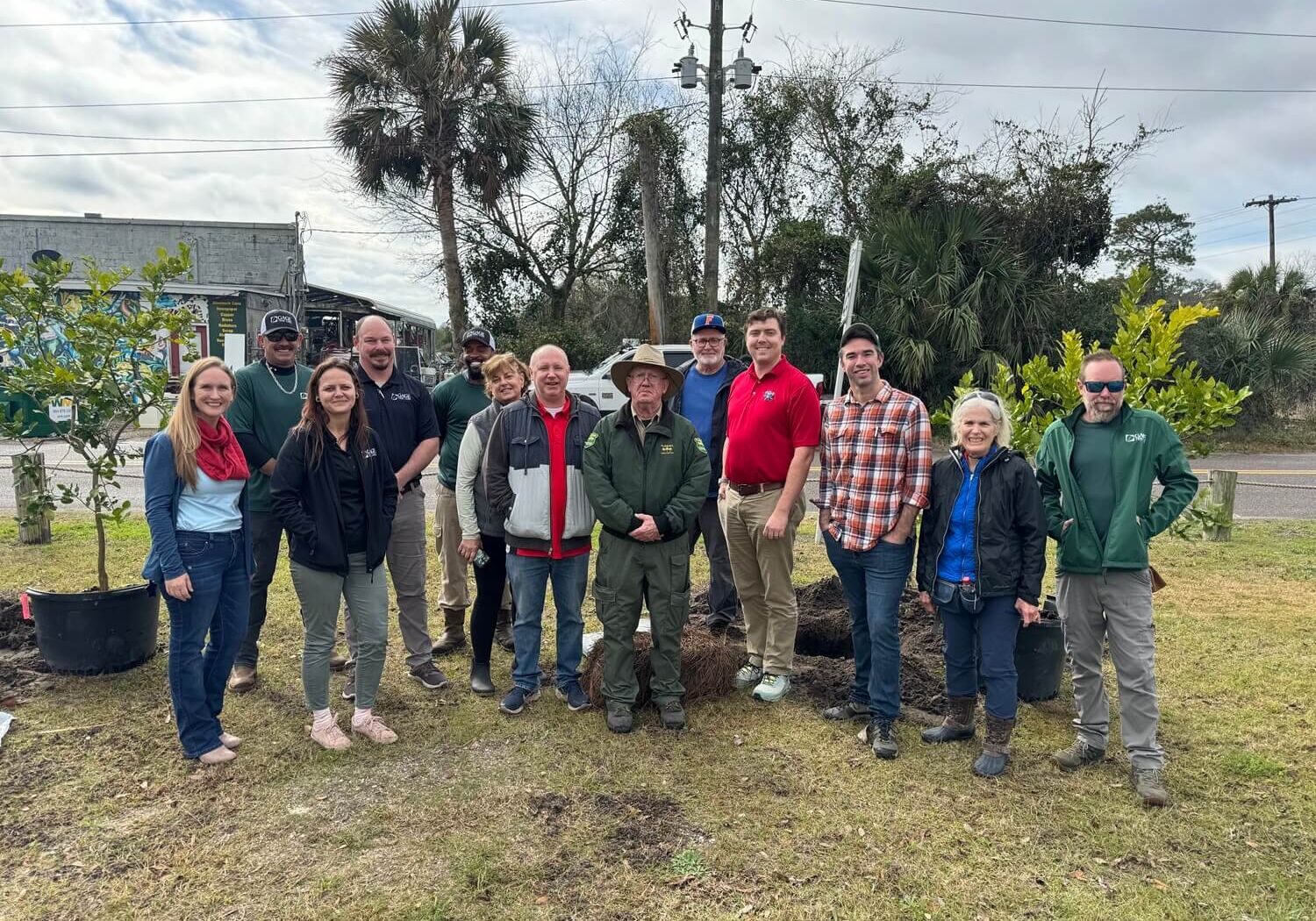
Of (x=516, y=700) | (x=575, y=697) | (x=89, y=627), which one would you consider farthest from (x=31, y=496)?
(x=575, y=697)

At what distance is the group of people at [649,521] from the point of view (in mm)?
3551

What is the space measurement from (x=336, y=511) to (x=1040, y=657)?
3.61m

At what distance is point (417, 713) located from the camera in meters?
4.27

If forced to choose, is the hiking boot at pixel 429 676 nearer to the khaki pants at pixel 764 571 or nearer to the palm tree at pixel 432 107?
the khaki pants at pixel 764 571

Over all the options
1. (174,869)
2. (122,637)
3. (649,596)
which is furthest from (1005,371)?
(122,637)

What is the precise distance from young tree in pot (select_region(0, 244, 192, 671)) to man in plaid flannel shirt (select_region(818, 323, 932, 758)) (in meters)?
3.58

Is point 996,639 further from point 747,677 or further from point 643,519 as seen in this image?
point 643,519

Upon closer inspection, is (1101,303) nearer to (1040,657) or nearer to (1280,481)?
(1280,481)

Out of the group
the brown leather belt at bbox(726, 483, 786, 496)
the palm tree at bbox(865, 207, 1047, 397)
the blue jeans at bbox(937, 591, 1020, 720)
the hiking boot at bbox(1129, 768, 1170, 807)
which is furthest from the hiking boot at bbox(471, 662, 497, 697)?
the palm tree at bbox(865, 207, 1047, 397)

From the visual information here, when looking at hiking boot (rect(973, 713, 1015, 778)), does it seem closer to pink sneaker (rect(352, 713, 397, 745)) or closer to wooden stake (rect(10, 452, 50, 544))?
pink sneaker (rect(352, 713, 397, 745))

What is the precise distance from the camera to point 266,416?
4.36 m

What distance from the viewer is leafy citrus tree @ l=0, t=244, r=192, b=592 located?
14.8 feet

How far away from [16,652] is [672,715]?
398cm

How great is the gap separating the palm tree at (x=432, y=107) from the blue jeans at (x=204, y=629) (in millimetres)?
15735
